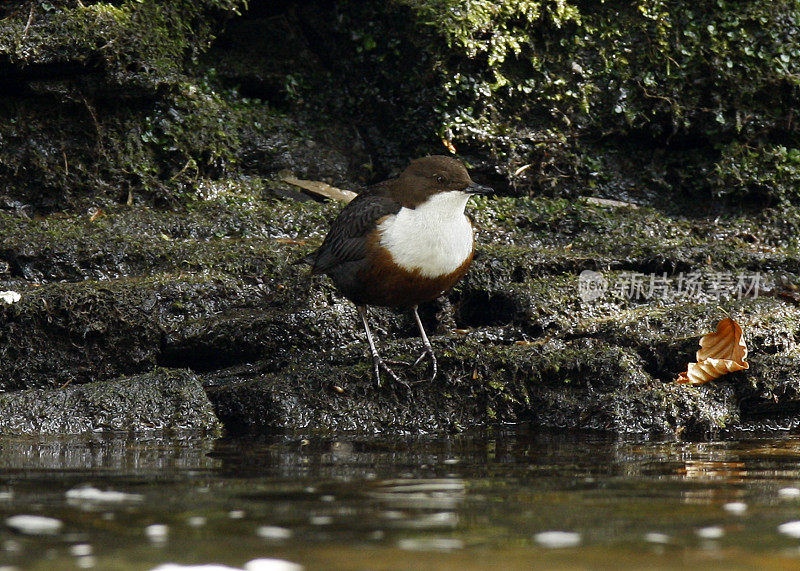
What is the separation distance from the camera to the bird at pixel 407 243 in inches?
211

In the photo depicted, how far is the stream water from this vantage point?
2.28 m

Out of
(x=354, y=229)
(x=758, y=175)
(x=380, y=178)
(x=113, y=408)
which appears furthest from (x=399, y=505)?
(x=758, y=175)

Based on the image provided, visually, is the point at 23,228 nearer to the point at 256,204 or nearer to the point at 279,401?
the point at 256,204

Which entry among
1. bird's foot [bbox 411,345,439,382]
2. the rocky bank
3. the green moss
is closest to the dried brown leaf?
the rocky bank

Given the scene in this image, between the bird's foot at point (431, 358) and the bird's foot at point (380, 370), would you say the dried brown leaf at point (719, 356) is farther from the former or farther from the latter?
the bird's foot at point (380, 370)

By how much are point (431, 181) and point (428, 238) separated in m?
0.41

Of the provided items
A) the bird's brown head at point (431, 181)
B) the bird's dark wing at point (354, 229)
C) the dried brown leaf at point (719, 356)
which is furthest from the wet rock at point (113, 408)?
the dried brown leaf at point (719, 356)

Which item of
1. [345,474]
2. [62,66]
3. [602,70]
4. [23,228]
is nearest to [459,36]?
[602,70]

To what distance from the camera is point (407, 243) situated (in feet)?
17.6

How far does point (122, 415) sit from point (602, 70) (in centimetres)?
537

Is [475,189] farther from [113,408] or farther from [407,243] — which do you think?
[113,408]

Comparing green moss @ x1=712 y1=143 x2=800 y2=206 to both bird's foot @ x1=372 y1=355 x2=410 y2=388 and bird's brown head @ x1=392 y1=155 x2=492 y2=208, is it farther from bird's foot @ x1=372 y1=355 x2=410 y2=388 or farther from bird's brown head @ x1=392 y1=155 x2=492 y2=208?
bird's foot @ x1=372 y1=355 x2=410 y2=388

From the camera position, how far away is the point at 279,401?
5.12 meters

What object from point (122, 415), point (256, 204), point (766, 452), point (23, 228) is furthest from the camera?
point (256, 204)
